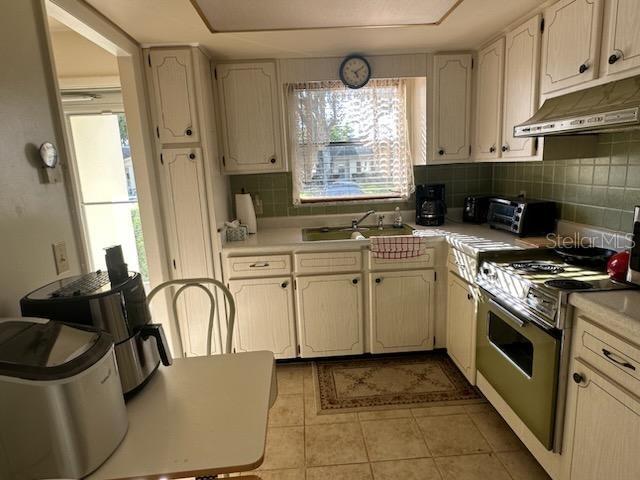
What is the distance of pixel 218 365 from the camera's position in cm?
Result: 120

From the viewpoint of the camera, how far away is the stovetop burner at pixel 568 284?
1.47 m

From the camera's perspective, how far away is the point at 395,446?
1944 mm

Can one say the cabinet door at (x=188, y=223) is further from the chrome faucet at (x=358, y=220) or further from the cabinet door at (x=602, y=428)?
the cabinet door at (x=602, y=428)

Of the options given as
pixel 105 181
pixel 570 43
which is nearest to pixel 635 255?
pixel 570 43

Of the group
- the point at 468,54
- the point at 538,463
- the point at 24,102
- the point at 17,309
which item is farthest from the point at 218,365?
the point at 468,54

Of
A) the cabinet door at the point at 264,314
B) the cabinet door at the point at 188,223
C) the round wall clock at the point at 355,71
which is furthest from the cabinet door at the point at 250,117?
the cabinet door at the point at 264,314

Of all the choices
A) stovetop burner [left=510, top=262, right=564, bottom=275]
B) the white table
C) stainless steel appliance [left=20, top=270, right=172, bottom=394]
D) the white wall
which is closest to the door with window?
the white wall

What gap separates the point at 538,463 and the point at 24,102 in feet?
8.63

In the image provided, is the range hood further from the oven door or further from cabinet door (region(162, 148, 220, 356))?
cabinet door (region(162, 148, 220, 356))

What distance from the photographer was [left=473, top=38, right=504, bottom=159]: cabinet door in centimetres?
240

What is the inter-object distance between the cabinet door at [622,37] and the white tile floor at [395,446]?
5.99 ft

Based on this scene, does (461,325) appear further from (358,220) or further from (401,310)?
(358,220)

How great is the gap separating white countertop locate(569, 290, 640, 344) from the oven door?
0.19 meters

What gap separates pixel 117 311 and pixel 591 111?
186 centimetres
